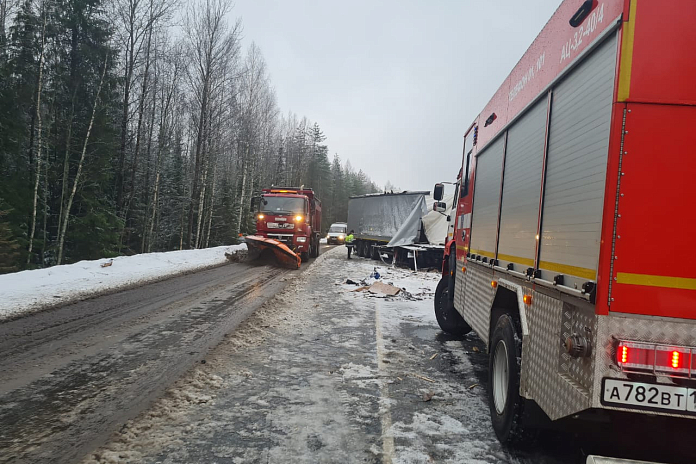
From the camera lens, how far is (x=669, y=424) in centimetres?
232

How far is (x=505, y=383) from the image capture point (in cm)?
351

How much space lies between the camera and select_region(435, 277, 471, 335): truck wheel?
710 centimetres

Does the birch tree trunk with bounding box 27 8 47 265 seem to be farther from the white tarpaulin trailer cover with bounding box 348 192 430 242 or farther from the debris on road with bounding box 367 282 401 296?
the white tarpaulin trailer cover with bounding box 348 192 430 242

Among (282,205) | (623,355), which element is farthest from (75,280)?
(623,355)

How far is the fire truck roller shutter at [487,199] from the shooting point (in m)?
4.70

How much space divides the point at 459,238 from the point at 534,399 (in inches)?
152

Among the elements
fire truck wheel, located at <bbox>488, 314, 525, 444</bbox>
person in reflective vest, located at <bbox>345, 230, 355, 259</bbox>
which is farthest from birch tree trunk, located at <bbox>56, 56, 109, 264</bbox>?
fire truck wheel, located at <bbox>488, 314, 525, 444</bbox>

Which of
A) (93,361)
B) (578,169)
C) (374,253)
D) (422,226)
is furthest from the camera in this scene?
(374,253)

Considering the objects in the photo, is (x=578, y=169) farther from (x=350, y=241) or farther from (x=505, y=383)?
(x=350, y=241)

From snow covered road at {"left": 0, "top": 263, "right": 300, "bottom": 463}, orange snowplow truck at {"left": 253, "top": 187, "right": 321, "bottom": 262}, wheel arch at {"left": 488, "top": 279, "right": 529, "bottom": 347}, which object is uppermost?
orange snowplow truck at {"left": 253, "top": 187, "right": 321, "bottom": 262}

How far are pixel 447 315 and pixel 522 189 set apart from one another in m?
3.98

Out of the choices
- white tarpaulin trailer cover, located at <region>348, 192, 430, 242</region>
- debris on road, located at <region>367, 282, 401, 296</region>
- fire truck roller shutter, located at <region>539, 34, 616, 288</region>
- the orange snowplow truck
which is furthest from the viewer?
white tarpaulin trailer cover, located at <region>348, 192, 430, 242</region>

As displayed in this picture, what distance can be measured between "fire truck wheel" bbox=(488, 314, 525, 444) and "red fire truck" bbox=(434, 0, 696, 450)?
0.02 metres

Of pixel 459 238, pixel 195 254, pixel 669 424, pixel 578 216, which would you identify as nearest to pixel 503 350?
pixel 669 424
